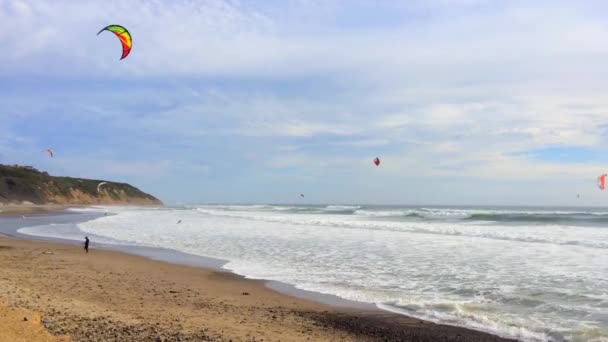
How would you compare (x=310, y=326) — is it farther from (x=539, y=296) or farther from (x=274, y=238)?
(x=274, y=238)

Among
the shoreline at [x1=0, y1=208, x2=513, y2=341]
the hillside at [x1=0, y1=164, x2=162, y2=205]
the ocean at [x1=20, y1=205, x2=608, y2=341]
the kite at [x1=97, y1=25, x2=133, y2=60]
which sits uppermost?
the kite at [x1=97, y1=25, x2=133, y2=60]

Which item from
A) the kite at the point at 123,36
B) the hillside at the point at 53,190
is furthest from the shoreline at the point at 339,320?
the hillside at the point at 53,190

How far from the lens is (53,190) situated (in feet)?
250

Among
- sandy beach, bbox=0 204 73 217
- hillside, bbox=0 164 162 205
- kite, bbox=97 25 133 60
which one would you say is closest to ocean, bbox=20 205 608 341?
kite, bbox=97 25 133 60

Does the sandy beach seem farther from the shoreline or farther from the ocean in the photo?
the shoreline

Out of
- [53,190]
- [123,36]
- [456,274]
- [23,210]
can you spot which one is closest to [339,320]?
[456,274]

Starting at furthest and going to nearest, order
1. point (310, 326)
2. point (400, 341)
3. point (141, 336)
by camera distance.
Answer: point (310, 326), point (400, 341), point (141, 336)

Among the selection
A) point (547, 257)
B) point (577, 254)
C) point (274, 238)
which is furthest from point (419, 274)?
point (274, 238)

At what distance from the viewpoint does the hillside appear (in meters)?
66.6

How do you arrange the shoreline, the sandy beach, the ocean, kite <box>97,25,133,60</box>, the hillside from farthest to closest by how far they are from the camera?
the hillside → the sandy beach → kite <box>97,25,133,60</box> → the ocean → the shoreline

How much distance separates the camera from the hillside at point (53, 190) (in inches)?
2621

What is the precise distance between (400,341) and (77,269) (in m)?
8.01

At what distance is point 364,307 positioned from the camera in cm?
801

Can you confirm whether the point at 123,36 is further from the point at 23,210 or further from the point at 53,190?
the point at 53,190
